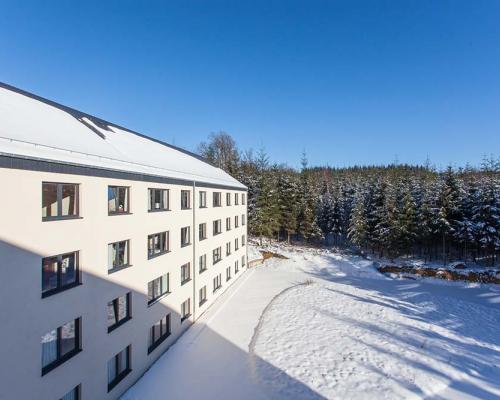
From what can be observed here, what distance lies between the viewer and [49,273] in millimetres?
8422

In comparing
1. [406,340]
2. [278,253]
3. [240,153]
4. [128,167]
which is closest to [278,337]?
[406,340]

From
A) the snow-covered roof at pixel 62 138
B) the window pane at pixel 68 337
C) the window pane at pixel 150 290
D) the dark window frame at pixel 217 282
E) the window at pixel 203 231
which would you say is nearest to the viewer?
the snow-covered roof at pixel 62 138

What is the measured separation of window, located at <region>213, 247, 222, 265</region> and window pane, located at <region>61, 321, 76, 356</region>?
13.6m

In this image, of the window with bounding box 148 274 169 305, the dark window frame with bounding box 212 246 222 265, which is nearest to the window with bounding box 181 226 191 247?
the window with bounding box 148 274 169 305

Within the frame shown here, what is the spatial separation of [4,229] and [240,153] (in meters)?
60.7

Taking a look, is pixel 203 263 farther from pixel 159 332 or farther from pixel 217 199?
pixel 159 332

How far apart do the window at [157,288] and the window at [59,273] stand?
4.61 m

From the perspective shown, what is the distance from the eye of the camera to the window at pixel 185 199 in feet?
56.9

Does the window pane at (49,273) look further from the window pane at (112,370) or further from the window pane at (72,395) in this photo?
the window pane at (112,370)

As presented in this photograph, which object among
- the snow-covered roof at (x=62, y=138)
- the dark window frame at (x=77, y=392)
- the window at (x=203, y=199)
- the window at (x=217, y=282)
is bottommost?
the window at (x=217, y=282)

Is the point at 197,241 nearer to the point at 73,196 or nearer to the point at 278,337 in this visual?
the point at 278,337

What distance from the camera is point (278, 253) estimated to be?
3788 centimetres

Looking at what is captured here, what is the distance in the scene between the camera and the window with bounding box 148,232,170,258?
13.9m

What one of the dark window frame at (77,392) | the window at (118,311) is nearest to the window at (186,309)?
A: the window at (118,311)
